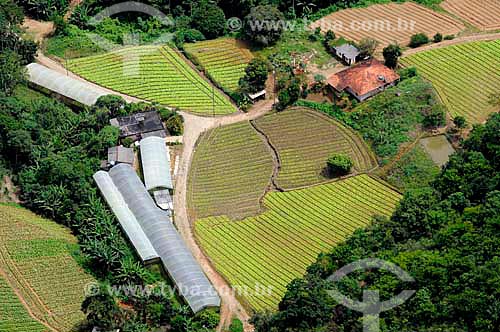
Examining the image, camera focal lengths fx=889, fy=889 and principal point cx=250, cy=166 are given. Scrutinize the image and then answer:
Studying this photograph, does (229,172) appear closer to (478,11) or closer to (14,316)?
(14,316)

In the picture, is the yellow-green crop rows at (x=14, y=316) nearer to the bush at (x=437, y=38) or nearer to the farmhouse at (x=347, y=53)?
the farmhouse at (x=347, y=53)

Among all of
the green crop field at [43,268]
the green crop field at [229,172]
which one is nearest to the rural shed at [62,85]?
the green crop field at [229,172]

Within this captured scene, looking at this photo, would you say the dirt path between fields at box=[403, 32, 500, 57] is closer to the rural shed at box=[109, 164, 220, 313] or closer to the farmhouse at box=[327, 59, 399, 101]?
the farmhouse at box=[327, 59, 399, 101]

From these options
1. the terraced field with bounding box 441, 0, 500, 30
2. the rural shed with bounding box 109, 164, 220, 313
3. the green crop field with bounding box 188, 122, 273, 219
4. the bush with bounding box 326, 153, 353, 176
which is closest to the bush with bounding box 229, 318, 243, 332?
the rural shed with bounding box 109, 164, 220, 313

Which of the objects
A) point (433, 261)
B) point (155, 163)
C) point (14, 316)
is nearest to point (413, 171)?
point (433, 261)

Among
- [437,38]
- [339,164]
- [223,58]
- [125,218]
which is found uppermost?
[437,38]

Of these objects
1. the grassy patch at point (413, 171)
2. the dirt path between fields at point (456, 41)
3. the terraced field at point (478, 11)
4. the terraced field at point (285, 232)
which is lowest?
the terraced field at point (285, 232)
